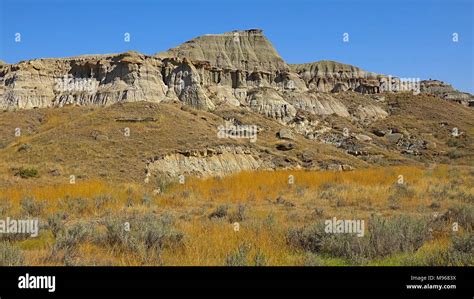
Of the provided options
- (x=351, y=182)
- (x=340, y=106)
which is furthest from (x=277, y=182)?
(x=340, y=106)

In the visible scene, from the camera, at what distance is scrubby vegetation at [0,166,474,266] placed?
6809 millimetres

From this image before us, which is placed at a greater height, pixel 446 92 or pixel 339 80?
pixel 339 80

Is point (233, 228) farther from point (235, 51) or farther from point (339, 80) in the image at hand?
point (339, 80)

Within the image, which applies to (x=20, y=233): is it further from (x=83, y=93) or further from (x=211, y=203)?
(x=83, y=93)

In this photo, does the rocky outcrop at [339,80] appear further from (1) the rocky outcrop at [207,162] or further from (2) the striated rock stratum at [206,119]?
(1) the rocky outcrop at [207,162]

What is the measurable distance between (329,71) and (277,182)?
98.6 metres

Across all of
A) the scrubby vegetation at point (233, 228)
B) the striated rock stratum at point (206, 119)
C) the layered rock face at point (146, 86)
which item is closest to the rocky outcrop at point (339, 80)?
the striated rock stratum at point (206, 119)

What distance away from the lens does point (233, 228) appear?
31.0 ft

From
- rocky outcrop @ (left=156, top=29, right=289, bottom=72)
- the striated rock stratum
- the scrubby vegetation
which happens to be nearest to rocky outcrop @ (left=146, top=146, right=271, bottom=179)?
the striated rock stratum

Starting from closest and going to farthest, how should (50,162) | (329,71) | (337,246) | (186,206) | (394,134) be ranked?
(337,246) < (186,206) < (50,162) < (394,134) < (329,71)

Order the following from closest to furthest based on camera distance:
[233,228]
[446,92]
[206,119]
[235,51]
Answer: [233,228] < [206,119] < [235,51] < [446,92]

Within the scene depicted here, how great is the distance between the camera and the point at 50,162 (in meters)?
25.3

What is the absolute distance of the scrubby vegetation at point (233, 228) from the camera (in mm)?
6809

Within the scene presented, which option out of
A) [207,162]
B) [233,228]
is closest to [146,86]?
[207,162]
